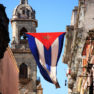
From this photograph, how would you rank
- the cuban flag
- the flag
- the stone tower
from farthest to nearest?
the stone tower → the flag → the cuban flag

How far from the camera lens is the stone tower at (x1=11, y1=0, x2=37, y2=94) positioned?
224 ft

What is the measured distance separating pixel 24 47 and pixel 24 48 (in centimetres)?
19

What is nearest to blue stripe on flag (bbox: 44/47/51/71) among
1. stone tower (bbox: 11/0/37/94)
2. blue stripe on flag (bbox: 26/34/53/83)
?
blue stripe on flag (bbox: 26/34/53/83)

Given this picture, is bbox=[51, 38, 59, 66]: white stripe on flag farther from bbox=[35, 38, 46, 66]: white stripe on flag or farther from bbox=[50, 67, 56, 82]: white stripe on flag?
bbox=[35, 38, 46, 66]: white stripe on flag

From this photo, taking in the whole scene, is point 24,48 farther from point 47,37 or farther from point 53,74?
point 53,74

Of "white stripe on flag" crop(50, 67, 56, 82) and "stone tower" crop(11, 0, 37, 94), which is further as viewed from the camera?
"stone tower" crop(11, 0, 37, 94)

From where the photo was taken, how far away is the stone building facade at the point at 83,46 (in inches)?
1052

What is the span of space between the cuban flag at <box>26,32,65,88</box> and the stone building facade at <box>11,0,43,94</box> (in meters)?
40.1

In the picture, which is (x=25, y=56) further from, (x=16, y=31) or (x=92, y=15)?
(x=92, y=15)

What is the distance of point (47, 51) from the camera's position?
26.1 meters

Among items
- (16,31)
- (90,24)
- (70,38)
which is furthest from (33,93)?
(90,24)

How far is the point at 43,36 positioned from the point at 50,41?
531 mm

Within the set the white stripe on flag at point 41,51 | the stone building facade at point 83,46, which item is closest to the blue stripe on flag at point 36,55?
the white stripe on flag at point 41,51

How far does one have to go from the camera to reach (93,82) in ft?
84.0
